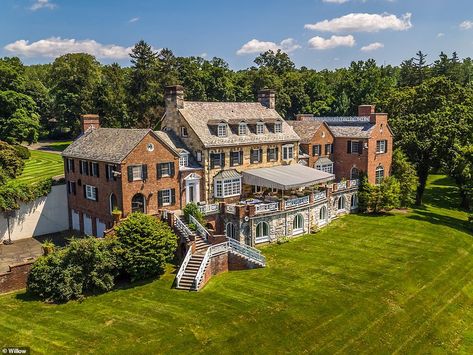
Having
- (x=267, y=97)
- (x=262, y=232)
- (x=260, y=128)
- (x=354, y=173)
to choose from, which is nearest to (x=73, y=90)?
(x=267, y=97)

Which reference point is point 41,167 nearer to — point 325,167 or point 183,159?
point 183,159

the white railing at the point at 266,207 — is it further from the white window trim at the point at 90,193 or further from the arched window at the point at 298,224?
the white window trim at the point at 90,193

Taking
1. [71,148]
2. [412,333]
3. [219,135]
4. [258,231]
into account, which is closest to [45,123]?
[71,148]

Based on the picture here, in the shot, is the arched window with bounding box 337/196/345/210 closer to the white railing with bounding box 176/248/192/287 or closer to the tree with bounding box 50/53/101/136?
the white railing with bounding box 176/248/192/287

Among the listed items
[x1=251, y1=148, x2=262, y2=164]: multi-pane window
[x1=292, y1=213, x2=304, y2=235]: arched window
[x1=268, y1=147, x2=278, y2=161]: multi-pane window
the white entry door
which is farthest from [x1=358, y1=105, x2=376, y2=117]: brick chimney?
the white entry door

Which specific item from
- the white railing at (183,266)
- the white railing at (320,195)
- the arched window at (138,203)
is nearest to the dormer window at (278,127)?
the white railing at (320,195)

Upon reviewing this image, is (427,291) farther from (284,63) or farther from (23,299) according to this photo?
(284,63)
